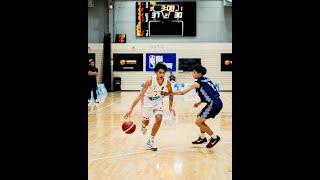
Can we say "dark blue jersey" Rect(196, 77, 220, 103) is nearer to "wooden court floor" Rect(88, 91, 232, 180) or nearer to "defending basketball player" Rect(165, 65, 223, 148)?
"defending basketball player" Rect(165, 65, 223, 148)

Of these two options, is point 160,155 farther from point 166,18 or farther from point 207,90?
point 166,18

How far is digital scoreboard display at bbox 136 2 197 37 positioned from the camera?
80.7 ft

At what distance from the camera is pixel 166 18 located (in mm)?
24672

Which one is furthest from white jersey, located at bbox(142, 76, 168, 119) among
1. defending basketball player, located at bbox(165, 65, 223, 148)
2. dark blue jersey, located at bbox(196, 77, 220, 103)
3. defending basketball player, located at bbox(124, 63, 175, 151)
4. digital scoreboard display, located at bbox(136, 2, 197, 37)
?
digital scoreboard display, located at bbox(136, 2, 197, 37)

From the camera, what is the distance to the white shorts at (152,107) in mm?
7699

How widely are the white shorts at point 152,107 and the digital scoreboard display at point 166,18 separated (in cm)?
1730

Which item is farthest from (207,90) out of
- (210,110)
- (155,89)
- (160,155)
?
(160,155)

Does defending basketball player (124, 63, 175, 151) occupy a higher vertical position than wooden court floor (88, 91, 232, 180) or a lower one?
higher

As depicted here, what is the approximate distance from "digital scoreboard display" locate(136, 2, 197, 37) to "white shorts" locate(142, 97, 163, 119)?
17296 millimetres

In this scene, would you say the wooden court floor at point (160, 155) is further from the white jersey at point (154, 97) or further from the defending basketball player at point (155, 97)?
the white jersey at point (154, 97)

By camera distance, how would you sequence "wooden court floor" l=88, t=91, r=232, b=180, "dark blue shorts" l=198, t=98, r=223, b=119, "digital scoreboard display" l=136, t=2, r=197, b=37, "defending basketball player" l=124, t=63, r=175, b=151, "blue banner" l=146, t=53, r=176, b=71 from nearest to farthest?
"wooden court floor" l=88, t=91, r=232, b=180
"defending basketball player" l=124, t=63, r=175, b=151
"dark blue shorts" l=198, t=98, r=223, b=119
"digital scoreboard display" l=136, t=2, r=197, b=37
"blue banner" l=146, t=53, r=176, b=71

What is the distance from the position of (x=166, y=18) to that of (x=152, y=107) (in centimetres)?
1750

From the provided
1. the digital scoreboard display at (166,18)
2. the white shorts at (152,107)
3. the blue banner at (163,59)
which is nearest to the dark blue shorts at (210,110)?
the white shorts at (152,107)
